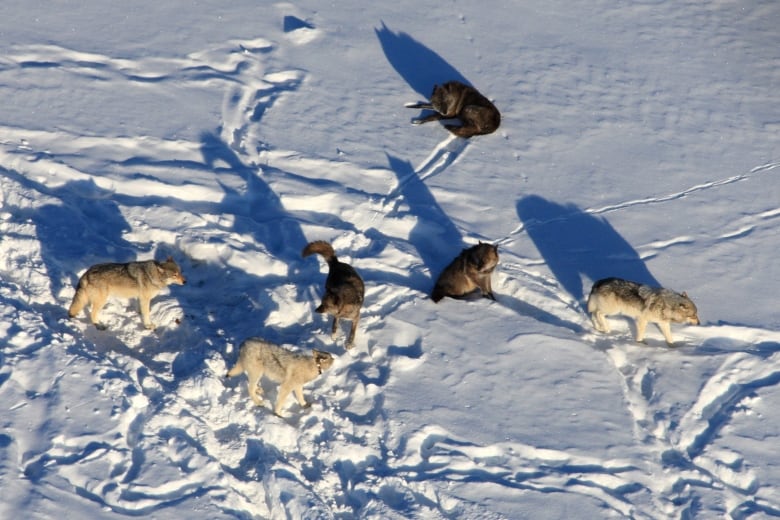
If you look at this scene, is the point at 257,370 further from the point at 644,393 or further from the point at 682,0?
the point at 682,0

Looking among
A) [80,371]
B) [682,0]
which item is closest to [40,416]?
[80,371]

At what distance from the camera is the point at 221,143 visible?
15.2m

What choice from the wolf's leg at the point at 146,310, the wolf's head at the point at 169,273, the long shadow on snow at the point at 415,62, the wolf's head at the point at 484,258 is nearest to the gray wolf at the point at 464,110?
the long shadow on snow at the point at 415,62

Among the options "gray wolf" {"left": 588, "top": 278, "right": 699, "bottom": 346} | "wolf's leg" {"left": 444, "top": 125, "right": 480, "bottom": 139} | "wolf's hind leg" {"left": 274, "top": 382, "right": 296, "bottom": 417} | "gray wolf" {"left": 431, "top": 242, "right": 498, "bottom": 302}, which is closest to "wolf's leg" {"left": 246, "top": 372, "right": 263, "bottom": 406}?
"wolf's hind leg" {"left": 274, "top": 382, "right": 296, "bottom": 417}

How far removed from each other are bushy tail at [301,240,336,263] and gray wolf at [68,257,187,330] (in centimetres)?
175

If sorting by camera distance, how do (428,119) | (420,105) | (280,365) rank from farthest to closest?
(420,105) → (428,119) → (280,365)

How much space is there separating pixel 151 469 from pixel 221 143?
6.69m

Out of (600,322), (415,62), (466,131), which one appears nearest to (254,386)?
(600,322)

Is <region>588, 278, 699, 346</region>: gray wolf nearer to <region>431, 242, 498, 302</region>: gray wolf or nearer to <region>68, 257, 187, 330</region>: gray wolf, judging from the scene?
<region>431, 242, 498, 302</region>: gray wolf

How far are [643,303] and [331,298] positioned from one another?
13.6 ft

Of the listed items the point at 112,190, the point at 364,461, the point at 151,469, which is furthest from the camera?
the point at 112,190

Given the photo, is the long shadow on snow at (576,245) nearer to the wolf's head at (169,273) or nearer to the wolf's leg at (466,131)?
the wolf's leg at (466,131)

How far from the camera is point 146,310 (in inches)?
471

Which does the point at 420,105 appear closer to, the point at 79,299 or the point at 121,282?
the point at 121,282
